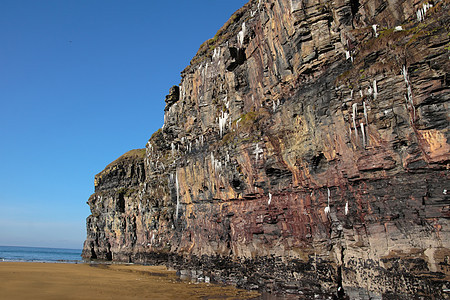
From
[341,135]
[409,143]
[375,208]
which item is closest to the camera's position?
[409,143]

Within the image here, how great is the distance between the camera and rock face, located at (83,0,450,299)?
15.8 m

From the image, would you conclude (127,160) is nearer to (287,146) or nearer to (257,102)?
(257,102)

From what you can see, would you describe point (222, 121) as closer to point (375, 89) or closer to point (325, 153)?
point (325, 153)

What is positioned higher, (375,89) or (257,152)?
(375,89)

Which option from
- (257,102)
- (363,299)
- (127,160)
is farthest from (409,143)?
(127,160)

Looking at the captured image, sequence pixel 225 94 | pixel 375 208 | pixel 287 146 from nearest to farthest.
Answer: pixel 375 208 < pixel 287 146 < pixel 225 94

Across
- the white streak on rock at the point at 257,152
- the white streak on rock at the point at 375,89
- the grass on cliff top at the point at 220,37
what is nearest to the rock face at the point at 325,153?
the white streak on rock at the point at 375,89

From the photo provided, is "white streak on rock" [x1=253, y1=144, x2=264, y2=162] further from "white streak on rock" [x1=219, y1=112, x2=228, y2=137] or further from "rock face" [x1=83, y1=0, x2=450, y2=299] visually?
"white streak on rock" [x1=219, y1=112, x2=228, y2=137]

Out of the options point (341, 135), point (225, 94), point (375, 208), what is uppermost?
point (225, 94)

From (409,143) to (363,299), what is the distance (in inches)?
353

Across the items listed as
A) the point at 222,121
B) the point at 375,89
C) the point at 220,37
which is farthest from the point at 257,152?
the point at 220,37

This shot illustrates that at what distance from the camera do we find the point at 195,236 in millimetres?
36375

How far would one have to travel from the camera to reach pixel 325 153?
21.3 meters

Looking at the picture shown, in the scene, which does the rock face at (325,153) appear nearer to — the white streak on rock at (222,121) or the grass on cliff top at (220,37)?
the white streak on rock at (222,121)
